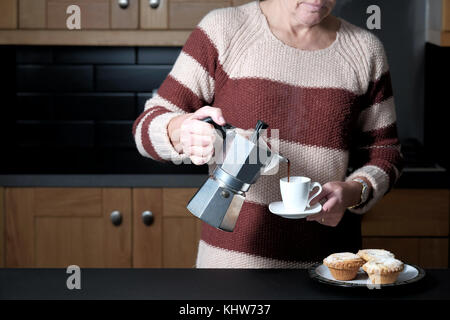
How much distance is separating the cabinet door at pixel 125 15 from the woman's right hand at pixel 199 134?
134 cm

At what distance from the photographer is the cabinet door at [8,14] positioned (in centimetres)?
260

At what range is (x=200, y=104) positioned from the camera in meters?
1.59

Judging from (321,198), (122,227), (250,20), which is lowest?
(122,227)

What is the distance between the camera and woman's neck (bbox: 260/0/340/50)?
5.29ft

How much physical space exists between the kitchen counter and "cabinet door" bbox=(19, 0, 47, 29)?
574 millimetres

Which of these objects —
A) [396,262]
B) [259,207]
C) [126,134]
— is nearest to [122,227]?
[126,134]

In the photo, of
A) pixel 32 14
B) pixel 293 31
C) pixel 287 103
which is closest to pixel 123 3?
pixel 32 14

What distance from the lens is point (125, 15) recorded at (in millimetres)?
2598

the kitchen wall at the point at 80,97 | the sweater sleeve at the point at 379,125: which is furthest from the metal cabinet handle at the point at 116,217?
the sweater sleeve at the point at 379,125

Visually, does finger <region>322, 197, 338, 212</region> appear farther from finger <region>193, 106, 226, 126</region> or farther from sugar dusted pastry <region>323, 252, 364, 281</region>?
finger <region>193, 106, 226, 126</region>

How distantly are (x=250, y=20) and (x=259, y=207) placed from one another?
430 millimetres

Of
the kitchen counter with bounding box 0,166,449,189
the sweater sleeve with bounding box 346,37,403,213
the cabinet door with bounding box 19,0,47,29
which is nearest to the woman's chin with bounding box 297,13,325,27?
the sweater sleeve with bounding box 346,37,403,213

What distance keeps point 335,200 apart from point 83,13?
59.0 inches
